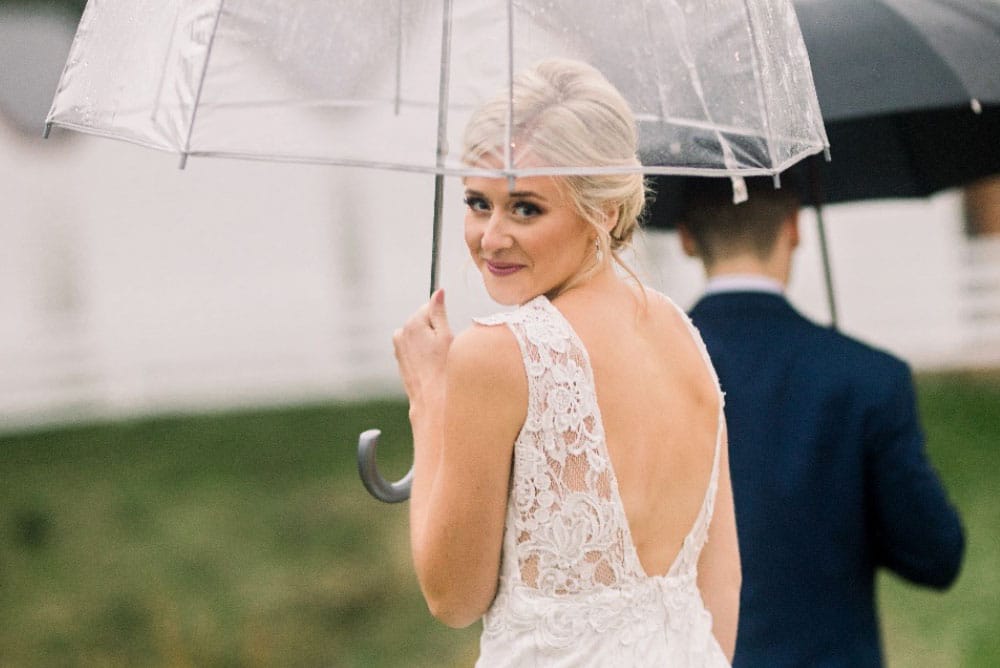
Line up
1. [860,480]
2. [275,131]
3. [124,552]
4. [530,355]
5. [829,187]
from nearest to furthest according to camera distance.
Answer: [530,355]
[275,131]
[860,480]
[829,187]
[124,552]

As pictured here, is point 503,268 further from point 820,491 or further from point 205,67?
point 820,491

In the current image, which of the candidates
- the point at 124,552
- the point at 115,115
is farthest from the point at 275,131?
the point at 124,552

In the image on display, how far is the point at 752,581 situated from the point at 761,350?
0.49 meters

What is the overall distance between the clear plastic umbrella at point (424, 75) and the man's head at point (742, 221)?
2.55 ft

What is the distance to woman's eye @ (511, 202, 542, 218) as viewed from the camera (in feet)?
6.79

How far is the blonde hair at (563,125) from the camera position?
196 centimetres

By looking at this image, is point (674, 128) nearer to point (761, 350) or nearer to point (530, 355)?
point (530, 355)

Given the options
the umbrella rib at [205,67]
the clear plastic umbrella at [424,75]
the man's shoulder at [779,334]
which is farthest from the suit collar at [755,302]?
the umbrella rib at [205,67]

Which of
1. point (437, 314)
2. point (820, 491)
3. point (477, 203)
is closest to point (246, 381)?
point (820, 491)

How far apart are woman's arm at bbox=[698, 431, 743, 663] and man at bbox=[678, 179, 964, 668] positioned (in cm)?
49

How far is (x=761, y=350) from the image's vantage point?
2.97 m

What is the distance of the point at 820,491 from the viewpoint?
113 inches

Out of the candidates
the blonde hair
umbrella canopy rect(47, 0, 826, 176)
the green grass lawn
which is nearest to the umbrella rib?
umbrella canopy rect(47, 0, 826, 176)

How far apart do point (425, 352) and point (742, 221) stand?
3.57 feet
